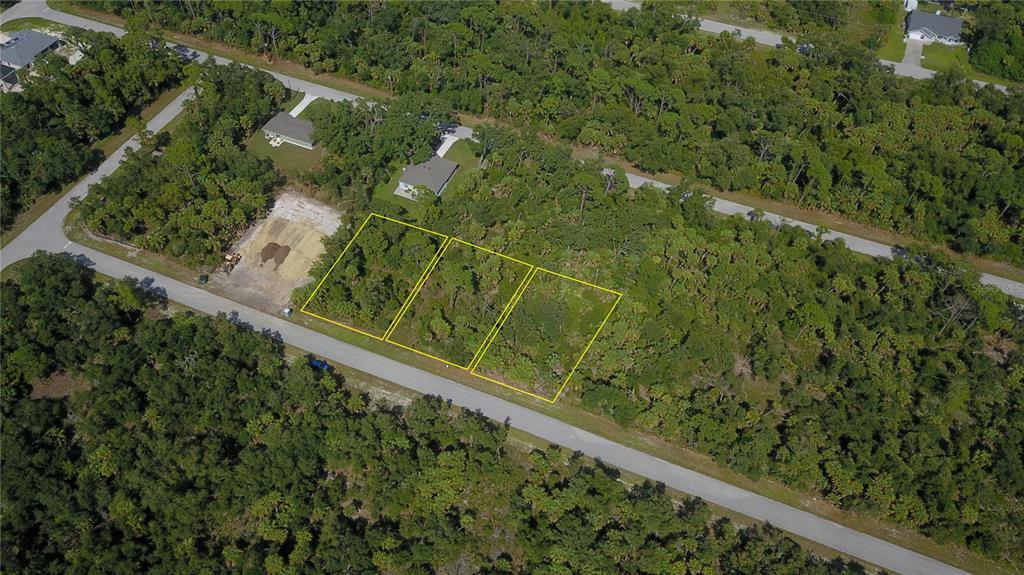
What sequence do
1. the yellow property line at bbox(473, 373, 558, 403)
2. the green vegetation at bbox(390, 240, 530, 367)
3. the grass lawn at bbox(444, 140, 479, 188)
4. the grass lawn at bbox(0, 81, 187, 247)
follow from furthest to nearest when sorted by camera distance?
the grass lawn at bbox(444, 140, 479, 188) < the grass lawn at bbox(0, 81, 187, 247) < the green vegetation at bbox(390, 240, 530, 367) < the yellow property line at bbox(473, 373, 558, 403)

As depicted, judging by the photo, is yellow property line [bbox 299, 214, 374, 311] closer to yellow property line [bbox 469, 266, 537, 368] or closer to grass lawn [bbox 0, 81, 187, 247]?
yellow property line [bbox 469, 266, 537, 368]

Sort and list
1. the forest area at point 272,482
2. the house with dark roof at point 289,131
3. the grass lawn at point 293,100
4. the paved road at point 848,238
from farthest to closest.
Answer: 1. the grass lawn at point 293,100
2. the house with dark roof at point 289,131
3. the paved road at point 848,238
4. the forest area at point 272,482

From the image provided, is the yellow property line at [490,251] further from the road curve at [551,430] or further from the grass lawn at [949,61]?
the grass lawn at [949,61]

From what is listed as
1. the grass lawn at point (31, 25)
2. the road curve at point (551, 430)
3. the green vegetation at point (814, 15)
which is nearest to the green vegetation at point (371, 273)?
the road curve at point (551, 430)

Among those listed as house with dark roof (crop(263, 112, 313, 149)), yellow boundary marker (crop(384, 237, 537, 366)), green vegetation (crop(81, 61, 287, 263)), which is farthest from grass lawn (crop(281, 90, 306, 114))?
yellow boundary marker (crop(384, 237, 537, 366))

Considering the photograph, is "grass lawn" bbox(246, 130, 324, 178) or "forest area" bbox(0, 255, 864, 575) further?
"grass lawn" bbox(246, 130, 324, 178)

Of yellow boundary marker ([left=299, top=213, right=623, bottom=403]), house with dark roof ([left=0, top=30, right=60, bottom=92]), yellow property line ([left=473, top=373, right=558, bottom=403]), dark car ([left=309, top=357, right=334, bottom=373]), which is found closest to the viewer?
yellow property line ([left=473, top=373, right=558, bottom=403])
